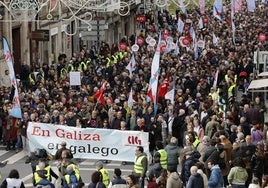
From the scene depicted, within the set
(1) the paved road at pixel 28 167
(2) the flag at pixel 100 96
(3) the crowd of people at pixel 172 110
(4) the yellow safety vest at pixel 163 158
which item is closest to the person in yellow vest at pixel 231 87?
(3) the crowd of people at pixel 172 110

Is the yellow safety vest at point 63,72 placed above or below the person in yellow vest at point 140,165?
above

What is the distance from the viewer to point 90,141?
80.5ft

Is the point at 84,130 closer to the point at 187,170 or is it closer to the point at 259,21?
the point at 187,170

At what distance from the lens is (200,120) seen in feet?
86.8

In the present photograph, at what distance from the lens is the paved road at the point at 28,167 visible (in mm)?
23484

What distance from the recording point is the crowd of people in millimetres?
19547

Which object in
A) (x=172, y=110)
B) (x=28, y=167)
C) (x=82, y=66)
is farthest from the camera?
(x=82, y=66)

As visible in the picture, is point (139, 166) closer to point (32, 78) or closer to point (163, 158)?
point (163, 158)

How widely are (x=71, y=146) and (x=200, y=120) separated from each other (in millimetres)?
3774

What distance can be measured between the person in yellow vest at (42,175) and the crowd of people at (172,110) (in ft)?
0.12

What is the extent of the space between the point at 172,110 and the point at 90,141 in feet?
10.1

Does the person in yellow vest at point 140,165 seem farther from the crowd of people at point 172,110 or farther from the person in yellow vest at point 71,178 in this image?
the person in yellow vest at point 71,178

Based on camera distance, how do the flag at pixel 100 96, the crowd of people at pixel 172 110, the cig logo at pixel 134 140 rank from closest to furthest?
the crowd of people at pixel 172 110 → the cig logo at pixel 134 140 → the flag at pixel 100 96

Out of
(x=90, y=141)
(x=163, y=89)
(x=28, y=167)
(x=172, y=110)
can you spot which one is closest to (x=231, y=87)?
(x=163, y=89)
